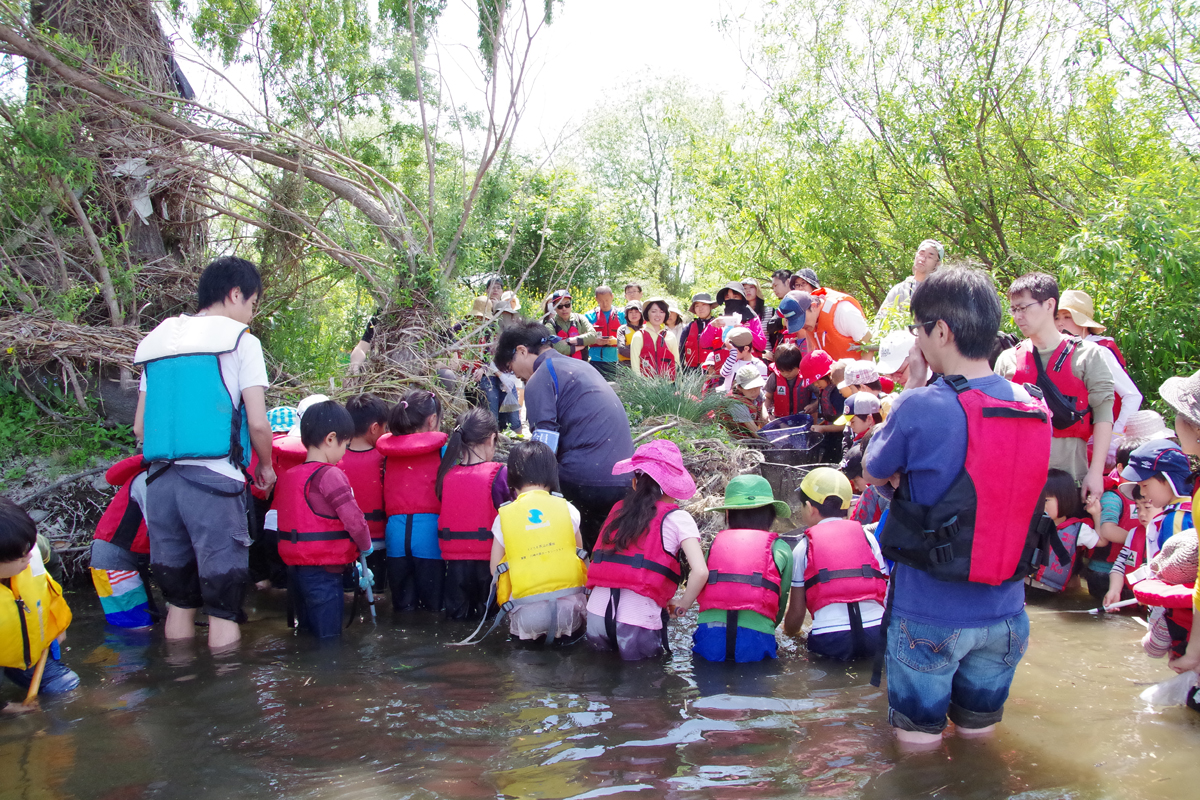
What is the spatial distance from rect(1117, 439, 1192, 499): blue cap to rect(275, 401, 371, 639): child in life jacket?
4.11m

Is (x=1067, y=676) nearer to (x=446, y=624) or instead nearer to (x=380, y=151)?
(x=446, y=624)

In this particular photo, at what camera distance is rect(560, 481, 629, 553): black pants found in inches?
198

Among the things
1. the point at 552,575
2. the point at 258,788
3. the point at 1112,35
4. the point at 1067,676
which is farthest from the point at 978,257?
the point at 258,788

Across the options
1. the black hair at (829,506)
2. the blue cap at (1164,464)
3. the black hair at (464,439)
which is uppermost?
the black hair at (464,439)

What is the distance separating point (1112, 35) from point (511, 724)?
28.7 ft

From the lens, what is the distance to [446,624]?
520cm

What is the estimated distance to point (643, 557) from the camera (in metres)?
4.19

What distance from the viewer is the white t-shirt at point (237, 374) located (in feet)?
13.9

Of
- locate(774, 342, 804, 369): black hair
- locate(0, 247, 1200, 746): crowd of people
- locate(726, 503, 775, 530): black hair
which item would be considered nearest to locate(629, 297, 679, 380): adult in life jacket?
locate(774, 342, 804, 369): black hair

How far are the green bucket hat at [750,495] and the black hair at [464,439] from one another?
1689mm

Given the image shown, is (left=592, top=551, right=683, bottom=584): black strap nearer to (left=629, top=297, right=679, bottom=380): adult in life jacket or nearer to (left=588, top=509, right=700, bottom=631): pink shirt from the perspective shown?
(left=588, top=509, right=700, bottom=631): pink shirt

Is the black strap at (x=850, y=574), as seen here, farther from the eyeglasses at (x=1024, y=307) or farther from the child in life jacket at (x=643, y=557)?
the eyeglasses at (x=1024, y=307)

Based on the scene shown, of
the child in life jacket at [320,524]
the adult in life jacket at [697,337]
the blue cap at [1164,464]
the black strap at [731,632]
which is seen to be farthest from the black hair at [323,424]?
the adult in life jacket at [697,337]

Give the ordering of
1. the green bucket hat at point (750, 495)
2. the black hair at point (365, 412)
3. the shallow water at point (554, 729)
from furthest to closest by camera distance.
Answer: the black hair at point (365, 412), the green bucket hat at point (750, 495), the shallow water at point (554, 729)
